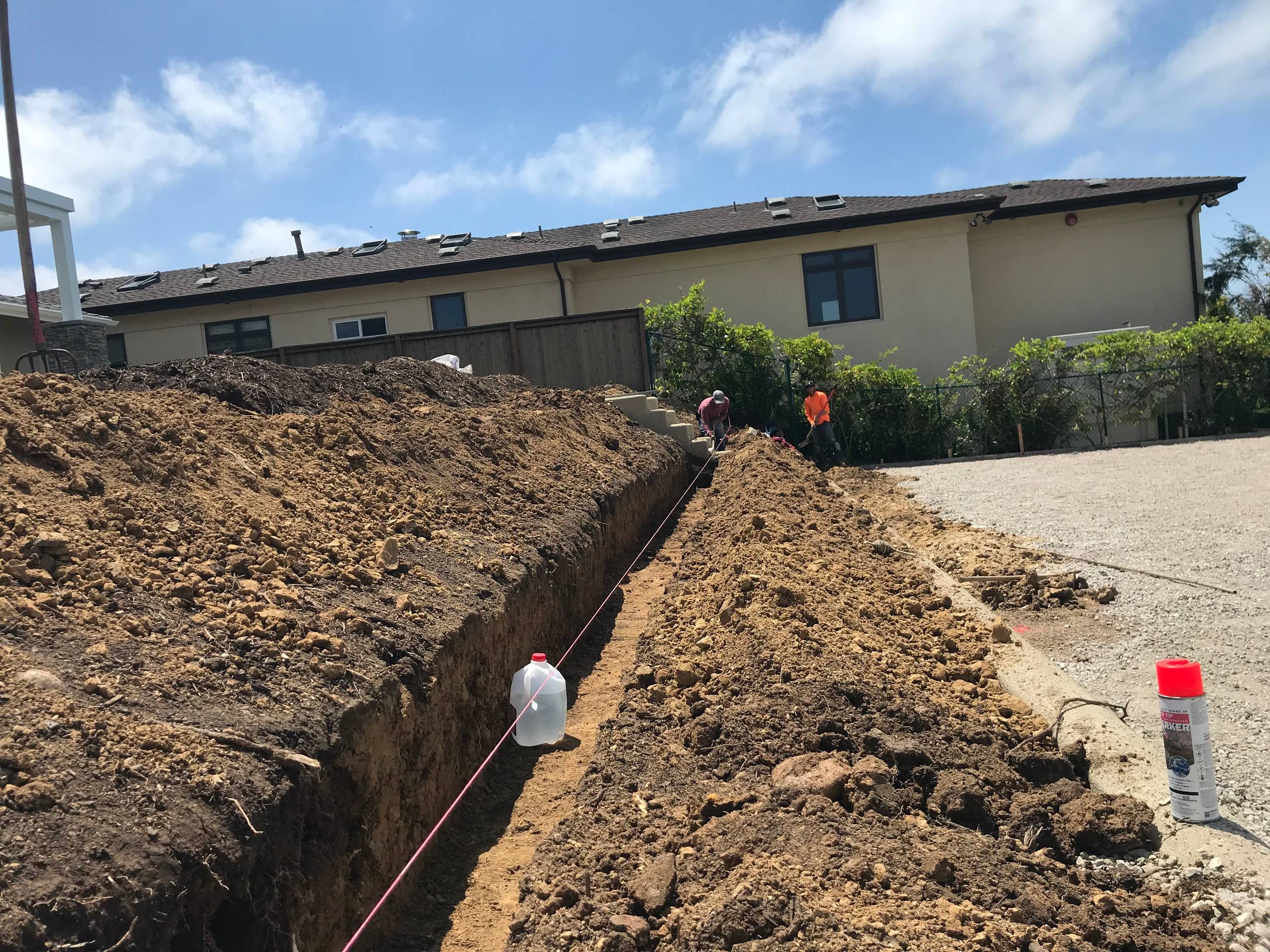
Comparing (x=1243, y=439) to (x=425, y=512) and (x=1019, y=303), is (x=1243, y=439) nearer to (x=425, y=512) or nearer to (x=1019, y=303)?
(x=1019, y=303)

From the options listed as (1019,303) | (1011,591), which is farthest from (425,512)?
(1019,303)

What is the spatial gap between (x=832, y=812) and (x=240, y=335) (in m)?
20.4

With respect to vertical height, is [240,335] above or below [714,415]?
above

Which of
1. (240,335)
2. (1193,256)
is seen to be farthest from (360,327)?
(1193,256)

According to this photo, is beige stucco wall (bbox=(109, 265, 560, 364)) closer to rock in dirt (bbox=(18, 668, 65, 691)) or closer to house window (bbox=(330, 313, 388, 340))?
house window (bbox=(330, 313, 388, 340))

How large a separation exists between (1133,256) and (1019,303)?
8.27 feet

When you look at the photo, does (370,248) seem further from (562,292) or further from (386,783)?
(386,783)

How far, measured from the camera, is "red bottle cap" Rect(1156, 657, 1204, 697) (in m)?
3.37

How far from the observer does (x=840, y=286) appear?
65.6ft

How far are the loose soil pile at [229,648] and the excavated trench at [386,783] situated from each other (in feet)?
0.04

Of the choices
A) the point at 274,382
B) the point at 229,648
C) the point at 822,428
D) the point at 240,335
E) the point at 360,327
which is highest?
the point at 240,335

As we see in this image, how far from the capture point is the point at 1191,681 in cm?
337

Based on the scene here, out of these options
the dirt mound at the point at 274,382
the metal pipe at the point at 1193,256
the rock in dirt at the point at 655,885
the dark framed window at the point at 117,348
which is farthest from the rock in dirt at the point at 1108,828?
the dark framed window at the point at 117,348

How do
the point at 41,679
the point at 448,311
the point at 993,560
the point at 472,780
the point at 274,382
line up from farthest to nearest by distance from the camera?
the point at 448,311, the point at 993,560, the point at 274,382, the point at 472,780, the point at 41,679
